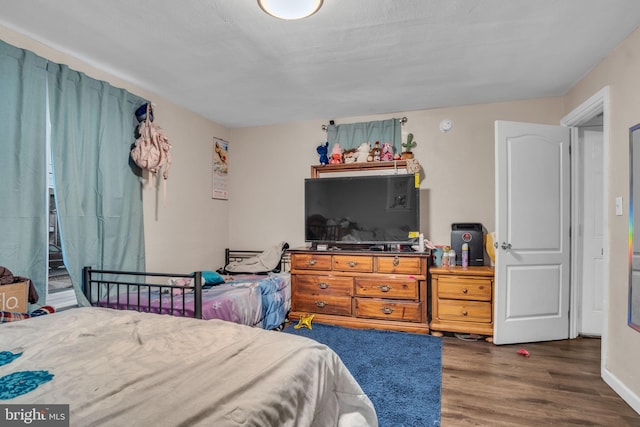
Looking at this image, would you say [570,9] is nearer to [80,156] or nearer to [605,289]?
[605,289]

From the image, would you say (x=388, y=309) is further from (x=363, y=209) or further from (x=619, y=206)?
(x=619, y=206)

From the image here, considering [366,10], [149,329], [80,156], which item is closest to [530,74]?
[366,10]

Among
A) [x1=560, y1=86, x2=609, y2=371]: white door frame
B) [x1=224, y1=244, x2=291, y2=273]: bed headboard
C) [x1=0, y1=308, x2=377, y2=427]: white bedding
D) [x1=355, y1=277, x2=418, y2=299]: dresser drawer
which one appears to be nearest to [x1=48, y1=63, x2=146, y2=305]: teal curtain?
[x1=0, y1=308, x2=377, y2=427]: white bedding

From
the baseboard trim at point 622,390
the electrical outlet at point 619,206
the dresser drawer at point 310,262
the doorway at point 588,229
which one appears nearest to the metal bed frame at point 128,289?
the dresser drawer at point 310,262

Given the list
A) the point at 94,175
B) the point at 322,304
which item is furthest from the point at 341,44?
the point at 322,304

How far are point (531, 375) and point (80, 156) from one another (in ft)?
12.4

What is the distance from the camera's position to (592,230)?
3.18m

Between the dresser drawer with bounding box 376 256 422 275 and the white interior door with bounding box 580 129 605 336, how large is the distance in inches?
64.1

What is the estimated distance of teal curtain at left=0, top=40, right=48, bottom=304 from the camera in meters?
2.00

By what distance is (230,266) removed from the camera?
4.03 meters

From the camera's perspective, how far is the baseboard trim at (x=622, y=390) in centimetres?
200

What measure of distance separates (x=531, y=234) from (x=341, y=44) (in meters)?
2.40

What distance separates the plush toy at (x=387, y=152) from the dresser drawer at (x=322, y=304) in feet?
5.34

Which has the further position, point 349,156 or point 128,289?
point 349,156
